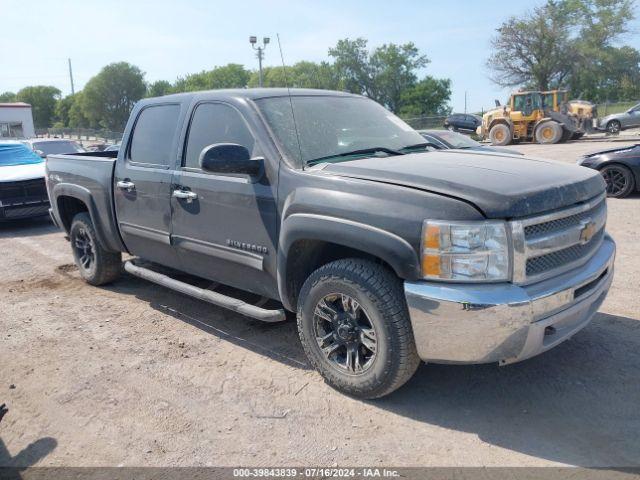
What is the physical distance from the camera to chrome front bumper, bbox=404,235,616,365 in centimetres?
286

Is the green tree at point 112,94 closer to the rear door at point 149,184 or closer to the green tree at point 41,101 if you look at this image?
the green tree at point 41,101

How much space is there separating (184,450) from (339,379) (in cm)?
101

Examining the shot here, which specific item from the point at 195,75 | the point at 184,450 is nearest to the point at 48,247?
the point at 184,450

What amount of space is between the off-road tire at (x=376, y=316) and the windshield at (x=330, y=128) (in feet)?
2.84

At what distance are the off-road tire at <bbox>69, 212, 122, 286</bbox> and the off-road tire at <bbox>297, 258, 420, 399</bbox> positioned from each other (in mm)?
3145

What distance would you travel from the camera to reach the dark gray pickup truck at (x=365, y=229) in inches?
115

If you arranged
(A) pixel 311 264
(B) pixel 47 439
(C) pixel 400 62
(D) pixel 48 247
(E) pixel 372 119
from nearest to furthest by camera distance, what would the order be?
(B) pixel 47 439, (A) pixel 311 264, (E) pixel 372 119, (D) pixel 48 247, (C) pixel 400 62

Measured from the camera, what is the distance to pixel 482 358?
2.98 m

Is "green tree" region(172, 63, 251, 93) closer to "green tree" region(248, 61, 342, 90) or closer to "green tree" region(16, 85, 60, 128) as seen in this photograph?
"green tree" region(16, 85, 60, 128)

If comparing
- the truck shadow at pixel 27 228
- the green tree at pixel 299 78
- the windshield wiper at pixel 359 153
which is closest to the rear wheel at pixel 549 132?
the green tree at pixel 299 78

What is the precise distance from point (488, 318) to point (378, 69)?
71.7 metres

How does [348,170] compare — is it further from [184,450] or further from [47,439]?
[47,439]

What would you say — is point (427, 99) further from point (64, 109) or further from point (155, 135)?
point (64, 109)

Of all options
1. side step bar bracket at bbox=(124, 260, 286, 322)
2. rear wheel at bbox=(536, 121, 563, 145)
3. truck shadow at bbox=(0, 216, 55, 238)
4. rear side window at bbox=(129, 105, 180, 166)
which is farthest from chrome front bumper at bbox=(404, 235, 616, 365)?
rear wheel at bbox=(536, 121, 563, 145)
